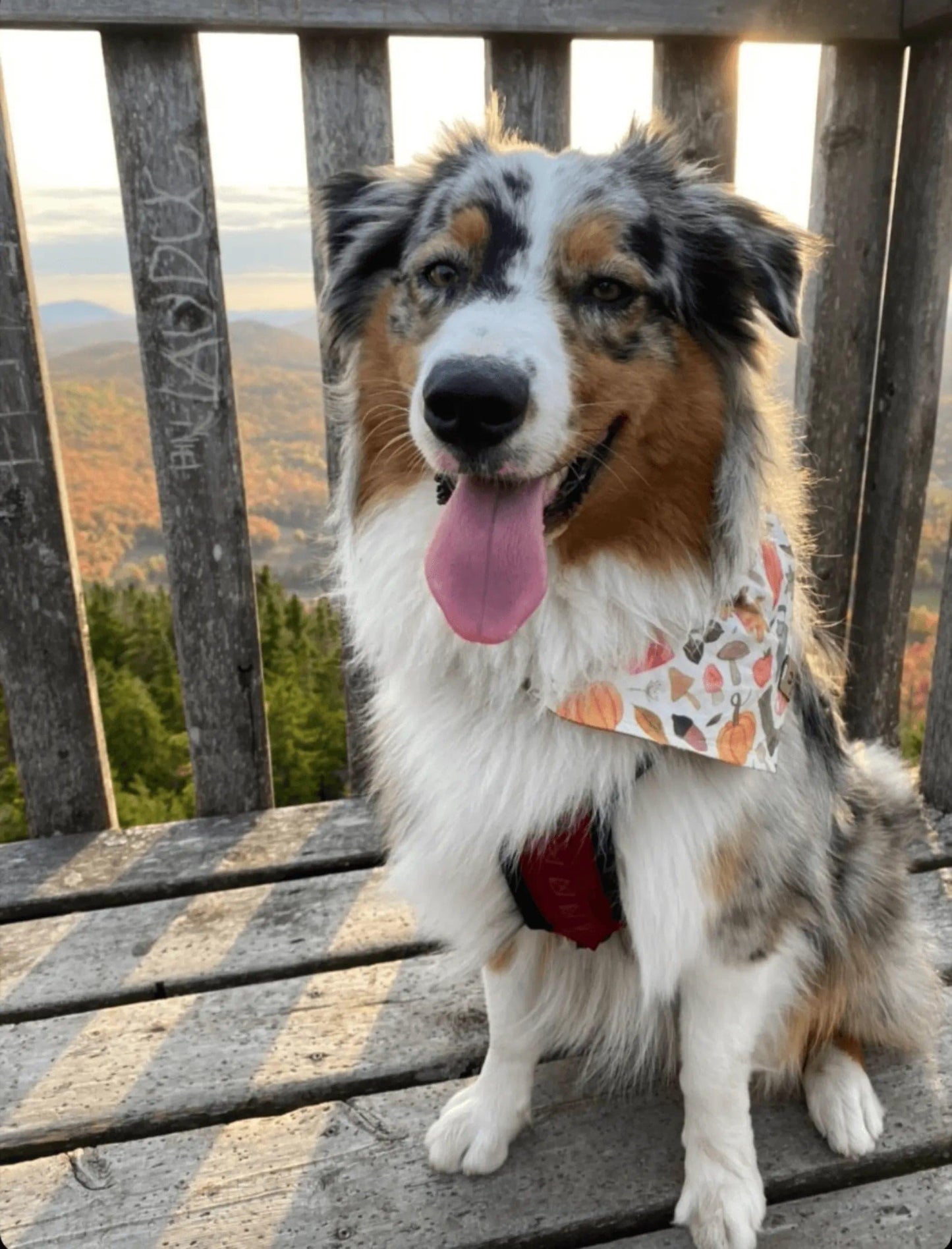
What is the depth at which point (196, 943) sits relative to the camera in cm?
252

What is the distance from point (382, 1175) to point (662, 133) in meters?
2.03

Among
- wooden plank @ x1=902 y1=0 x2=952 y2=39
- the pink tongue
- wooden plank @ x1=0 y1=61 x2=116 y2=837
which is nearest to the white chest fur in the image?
the pink tongue

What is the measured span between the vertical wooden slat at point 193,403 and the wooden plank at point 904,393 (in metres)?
1.76

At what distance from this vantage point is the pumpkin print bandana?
1.70 meters

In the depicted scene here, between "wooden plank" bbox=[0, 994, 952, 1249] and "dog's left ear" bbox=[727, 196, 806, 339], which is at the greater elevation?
"dog's left ear" bbox=[727, 196, 806, 339]

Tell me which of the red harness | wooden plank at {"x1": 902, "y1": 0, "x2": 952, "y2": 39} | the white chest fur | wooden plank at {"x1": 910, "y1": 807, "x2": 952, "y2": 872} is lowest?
wooden plank at {"x1": 910, "y1": 807, "x2": 952, "y2": 872}

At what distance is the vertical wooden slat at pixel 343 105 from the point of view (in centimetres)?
242

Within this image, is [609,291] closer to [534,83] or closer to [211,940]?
[534,83]

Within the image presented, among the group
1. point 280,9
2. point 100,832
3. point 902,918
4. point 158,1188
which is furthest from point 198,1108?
point 280,9

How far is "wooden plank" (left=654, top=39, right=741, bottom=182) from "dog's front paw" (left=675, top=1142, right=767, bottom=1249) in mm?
2214

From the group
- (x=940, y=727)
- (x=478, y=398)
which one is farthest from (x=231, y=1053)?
(x=940, y=727)

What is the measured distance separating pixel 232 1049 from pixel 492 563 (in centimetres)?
127

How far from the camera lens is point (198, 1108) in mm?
2041

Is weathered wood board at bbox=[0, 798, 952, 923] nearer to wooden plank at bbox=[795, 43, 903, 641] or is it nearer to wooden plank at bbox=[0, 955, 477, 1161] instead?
wooden plank at bbox=[0, 955, 477, 1161]
